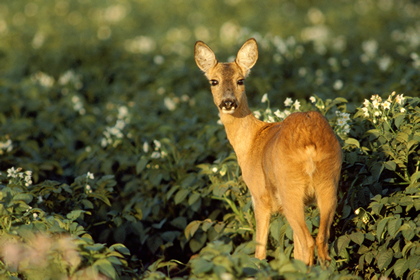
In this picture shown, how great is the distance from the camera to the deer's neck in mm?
5957

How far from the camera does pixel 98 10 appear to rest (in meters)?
19.8

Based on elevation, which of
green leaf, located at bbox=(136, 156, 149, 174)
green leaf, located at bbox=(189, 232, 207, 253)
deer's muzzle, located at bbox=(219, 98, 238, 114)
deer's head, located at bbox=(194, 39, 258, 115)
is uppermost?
deer's head, located at bbox=(194, 39, 258, 115)

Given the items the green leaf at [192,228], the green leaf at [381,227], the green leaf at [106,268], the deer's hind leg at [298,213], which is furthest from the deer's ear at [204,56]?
the green leaf at [106,268]

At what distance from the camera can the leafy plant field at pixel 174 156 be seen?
4.81 metres

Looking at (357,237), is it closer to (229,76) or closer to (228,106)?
(228,106)

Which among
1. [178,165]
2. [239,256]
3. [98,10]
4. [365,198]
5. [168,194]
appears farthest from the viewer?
[98,10]

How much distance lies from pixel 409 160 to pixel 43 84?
7101 millimetres

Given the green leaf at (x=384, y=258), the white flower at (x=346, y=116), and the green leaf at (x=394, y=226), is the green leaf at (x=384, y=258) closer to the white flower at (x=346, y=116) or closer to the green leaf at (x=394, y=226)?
the green leaf at (x=394, y=226)

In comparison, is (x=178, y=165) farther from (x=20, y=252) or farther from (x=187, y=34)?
(x=187, y=34)

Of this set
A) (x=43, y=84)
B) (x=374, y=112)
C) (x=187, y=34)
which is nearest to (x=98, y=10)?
(x=187, y=34)

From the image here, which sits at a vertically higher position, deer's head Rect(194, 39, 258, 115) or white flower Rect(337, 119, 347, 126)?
deer's head Rect(194, 39, 258, 115)

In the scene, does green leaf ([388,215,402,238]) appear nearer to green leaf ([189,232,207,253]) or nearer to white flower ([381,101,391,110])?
white flower ([381,101,391,110])

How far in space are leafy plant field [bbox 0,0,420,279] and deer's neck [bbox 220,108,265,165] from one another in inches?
16.4

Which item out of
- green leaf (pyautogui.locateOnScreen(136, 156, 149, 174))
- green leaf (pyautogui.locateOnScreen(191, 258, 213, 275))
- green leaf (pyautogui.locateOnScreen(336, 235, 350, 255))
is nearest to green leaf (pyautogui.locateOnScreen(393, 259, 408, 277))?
green leaf (pyautogui.locateOnScreen(336, 235, 350, 255))
